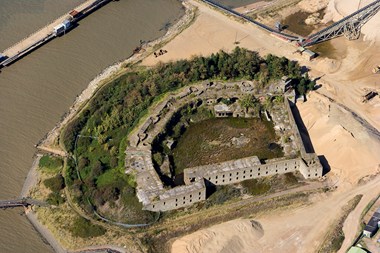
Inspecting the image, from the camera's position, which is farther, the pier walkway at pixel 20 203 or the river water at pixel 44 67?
the river water at pixel 44 67

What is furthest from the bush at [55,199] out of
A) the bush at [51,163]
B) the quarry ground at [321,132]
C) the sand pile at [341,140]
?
the sand pile at [341,140]

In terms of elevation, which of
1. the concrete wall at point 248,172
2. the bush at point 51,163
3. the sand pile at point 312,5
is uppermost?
the sand pile at point 312,5

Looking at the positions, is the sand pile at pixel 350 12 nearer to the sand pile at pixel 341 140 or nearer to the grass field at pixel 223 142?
the sand pile at pixel 341 140

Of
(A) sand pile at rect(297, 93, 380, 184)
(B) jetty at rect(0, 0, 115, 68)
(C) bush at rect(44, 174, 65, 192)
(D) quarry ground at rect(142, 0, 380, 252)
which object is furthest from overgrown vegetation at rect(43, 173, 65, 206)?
(A) sand pile at rect(297, 93, 380, 184)

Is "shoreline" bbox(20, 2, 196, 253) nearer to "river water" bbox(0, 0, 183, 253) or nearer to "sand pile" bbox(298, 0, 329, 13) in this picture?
"river water" bbox(0, 0, 183, 253)

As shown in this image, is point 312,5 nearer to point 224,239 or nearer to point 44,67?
point 44,67

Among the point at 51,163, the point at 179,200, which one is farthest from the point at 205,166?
the point at 51,163
